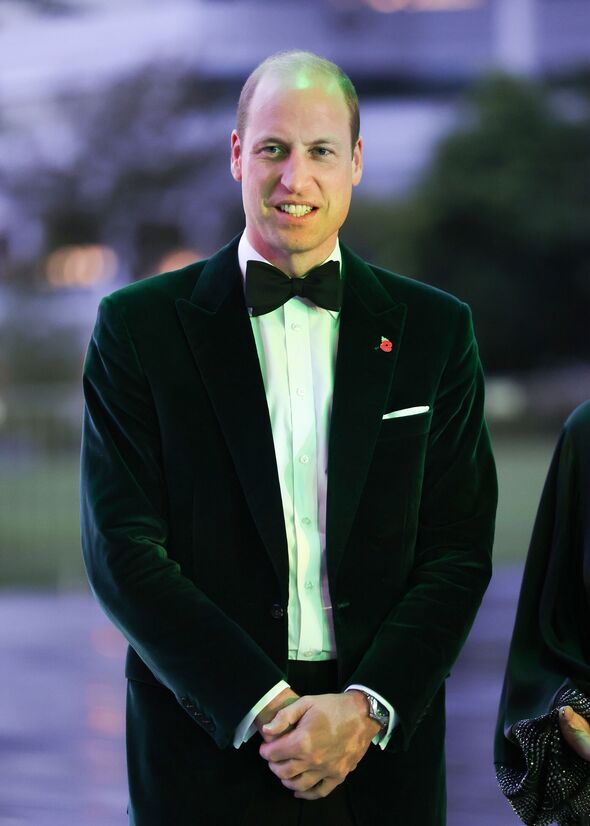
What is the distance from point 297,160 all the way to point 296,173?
0.02 meters

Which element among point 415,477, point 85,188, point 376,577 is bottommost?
point 376,577

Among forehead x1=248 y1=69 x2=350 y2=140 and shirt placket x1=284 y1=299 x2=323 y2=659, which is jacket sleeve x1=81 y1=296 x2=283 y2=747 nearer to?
shirt placket x1=284 y1=299 x2=323 y2=659

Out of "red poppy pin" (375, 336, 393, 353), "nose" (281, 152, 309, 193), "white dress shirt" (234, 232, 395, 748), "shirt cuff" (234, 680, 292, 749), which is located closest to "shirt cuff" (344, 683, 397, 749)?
"white dress shirt" (234, 232, 395, 748)

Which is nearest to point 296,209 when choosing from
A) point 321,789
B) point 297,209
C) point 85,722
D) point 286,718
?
point 297,209

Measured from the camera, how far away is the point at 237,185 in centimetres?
1575

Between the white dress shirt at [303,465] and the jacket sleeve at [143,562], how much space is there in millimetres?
105

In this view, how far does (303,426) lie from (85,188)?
535 inches

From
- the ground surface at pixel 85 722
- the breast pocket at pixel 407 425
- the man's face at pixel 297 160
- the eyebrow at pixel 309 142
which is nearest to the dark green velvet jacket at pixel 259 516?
the breast pocket at pixel 407 425

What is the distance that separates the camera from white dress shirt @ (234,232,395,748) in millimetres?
2221

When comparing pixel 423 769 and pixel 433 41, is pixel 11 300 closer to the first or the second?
pixel 433 41

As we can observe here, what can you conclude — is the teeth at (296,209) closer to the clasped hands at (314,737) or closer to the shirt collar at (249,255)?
the shirt collar at (249,255)

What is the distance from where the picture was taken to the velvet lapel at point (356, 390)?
7.22 feet

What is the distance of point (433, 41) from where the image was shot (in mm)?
16438

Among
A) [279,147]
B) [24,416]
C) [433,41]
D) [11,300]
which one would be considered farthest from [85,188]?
[279,147]
